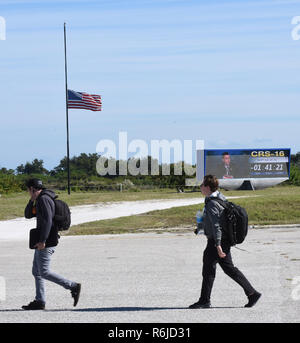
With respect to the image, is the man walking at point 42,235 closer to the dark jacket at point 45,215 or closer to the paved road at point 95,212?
the dark jacket at point 45,215

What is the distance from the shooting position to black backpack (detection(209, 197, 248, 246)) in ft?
28.3

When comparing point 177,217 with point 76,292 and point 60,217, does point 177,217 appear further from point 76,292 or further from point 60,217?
point 60,217

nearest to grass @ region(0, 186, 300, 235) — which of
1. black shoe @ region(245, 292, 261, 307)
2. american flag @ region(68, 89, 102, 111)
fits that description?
black shoe @ region(245, 292, 261, 307)

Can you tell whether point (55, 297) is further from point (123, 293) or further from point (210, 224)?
point (210, 224)

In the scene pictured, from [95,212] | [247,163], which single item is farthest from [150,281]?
[247,163]

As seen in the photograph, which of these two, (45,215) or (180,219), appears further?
(180,219)

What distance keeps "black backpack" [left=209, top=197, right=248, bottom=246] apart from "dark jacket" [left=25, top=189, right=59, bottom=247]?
2207mm

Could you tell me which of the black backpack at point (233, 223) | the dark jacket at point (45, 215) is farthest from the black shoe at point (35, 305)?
the black backpack at point (233, 223)

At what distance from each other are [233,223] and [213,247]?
16.7 inches

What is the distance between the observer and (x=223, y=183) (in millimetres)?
43312

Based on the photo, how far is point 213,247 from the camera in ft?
28.8

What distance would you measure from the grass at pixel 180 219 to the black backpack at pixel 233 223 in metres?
12.2

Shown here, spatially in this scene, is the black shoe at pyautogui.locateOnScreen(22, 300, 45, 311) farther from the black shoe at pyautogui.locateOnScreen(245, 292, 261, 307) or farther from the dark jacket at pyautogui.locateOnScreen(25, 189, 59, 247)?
the black shoe at pyautogui.locateOnScreen(245, 292, 261, 307)
